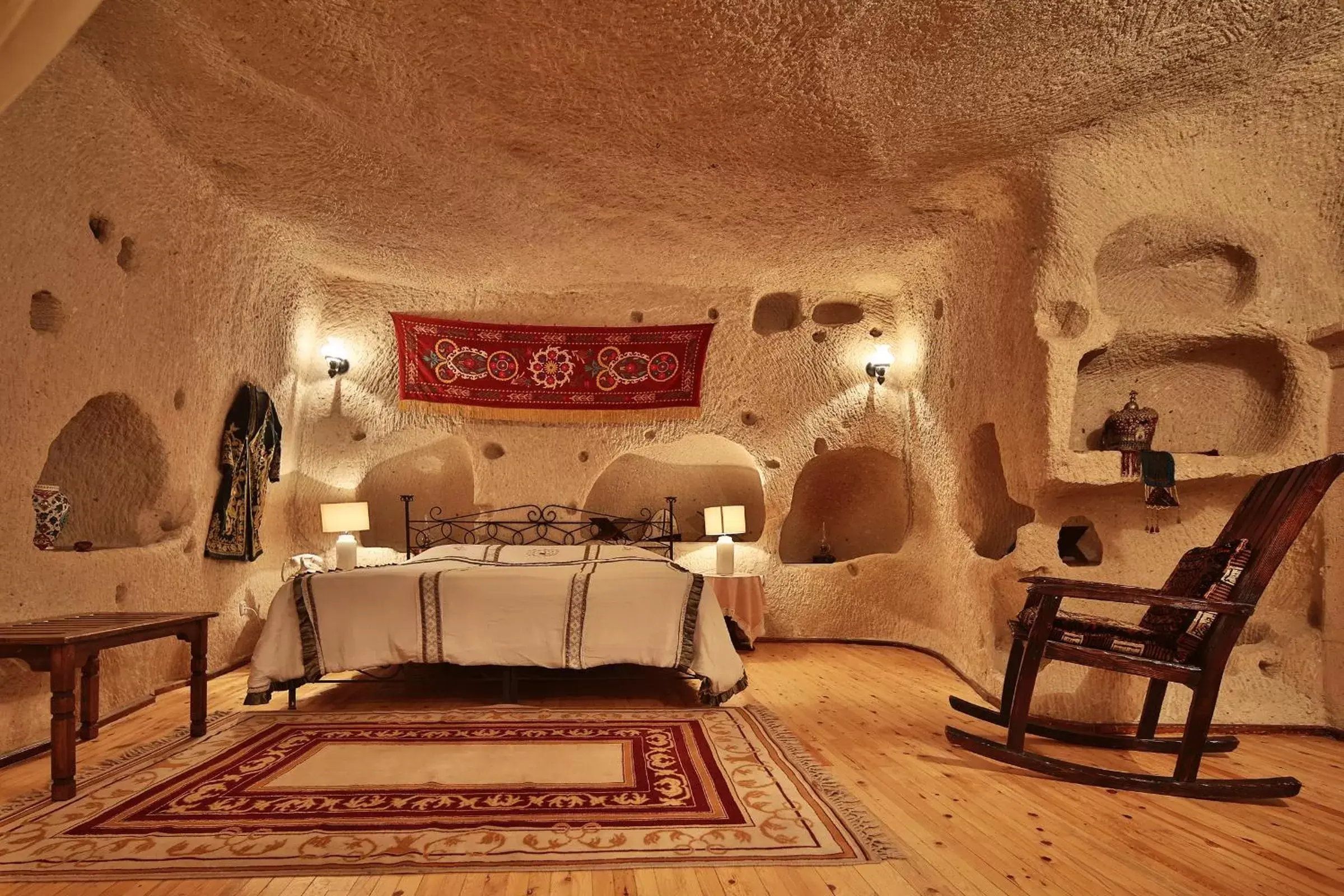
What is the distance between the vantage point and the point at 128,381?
413 centimetres

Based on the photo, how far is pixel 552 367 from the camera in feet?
22.2

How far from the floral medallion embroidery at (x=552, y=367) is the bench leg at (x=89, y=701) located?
157 inches

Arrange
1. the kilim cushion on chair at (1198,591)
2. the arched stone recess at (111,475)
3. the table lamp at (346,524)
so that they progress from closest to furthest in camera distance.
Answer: the kilim cushion on chair at (1198,591)
the arched stone recess at (111,475)
the table lamp at (346,524)

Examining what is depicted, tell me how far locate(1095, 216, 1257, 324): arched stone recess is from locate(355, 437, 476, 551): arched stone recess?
5.58 metres

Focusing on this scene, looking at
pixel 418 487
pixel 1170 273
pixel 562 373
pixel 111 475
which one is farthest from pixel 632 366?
pixel 1170 273

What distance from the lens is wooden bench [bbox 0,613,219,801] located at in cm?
265

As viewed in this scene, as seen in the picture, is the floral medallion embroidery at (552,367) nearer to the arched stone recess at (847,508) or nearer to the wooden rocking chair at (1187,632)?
the arched stone recess at (847,508)

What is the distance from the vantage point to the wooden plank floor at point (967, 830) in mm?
2043

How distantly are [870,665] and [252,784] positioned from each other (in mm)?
4146

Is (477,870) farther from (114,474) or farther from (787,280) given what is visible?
(787,280)

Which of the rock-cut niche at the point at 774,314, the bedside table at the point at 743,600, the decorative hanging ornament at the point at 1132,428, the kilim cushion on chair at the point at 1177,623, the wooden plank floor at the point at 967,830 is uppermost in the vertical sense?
the rock-cut niche at the point at 774,314

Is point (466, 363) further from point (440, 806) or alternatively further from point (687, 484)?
point (440, 806)

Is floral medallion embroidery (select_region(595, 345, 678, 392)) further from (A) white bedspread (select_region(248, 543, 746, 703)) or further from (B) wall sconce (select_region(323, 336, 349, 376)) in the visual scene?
(A) white bedspread (select_region(248, 543, 746, 703))

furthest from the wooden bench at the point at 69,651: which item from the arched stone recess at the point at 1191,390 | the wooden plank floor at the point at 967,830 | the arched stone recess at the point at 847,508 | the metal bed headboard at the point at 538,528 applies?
the arched stone recess at the point at 847,508
